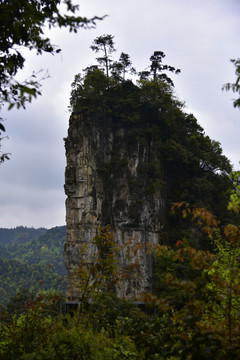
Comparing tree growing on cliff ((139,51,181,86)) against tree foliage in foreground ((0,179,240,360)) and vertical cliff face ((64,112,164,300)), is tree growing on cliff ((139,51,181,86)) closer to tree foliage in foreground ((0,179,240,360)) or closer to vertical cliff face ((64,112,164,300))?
vertical cliff face ((64,112,164,300))

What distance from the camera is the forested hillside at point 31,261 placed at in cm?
6519

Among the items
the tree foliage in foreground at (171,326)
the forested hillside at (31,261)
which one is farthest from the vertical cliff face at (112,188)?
the tree foliage in foreground at (171,326)

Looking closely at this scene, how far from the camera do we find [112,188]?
30.0 metres

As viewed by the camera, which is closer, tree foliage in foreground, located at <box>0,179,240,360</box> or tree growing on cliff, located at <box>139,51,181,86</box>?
tree foliage in foreground, located at <box>0,179,240,360</box>

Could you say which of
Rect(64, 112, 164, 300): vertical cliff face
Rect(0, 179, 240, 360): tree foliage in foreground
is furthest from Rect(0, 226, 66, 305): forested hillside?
Rect(0, 179, 240, 360): tree foliage in foreground

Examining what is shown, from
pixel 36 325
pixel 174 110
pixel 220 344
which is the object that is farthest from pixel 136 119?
pixel 220 344

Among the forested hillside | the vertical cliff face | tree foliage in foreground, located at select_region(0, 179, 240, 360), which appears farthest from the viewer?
the forested hillside

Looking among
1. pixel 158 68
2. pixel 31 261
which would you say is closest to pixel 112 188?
pixel 158 68

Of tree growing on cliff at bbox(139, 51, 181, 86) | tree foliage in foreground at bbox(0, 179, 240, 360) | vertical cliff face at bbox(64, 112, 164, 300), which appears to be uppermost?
tree growing on cliff at bbox(139, 51, 181, 86)

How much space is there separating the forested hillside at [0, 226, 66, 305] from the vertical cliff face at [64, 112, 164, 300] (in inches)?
209

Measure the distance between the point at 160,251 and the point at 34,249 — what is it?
110131 millimetres

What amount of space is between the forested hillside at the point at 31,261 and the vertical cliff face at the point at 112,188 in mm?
5301

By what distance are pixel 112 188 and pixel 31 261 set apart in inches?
2971

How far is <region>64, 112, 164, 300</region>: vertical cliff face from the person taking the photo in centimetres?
2842
